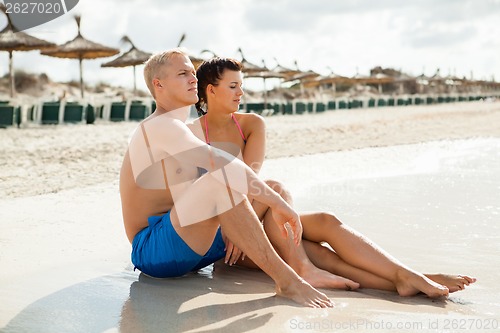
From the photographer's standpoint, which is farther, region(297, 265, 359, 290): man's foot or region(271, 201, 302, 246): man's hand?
region(297, 265, 359, 290): man's foot

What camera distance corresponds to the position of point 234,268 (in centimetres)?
261

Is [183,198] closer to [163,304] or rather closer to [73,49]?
[163,304]

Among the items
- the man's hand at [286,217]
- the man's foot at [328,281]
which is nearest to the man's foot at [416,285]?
the man's foot at [328,281]

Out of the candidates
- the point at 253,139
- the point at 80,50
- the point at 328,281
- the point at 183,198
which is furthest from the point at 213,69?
the point at 80,50

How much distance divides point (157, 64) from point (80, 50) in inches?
586

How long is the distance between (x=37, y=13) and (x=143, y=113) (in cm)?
963

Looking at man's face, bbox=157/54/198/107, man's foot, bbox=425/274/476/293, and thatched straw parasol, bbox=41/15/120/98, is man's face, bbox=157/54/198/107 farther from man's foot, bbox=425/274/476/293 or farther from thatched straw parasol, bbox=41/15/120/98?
thatched straw parasol, bbox=41/15/120/98

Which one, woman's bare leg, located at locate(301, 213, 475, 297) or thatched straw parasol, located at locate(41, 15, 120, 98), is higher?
thatched straw parasol, located at locate(41, 15, 120, 98)

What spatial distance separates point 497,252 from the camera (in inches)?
115

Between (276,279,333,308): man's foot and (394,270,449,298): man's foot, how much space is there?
329mm

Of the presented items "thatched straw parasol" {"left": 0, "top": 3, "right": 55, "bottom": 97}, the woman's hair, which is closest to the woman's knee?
the woman's hair

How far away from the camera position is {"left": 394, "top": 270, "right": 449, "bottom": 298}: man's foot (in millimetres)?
2119

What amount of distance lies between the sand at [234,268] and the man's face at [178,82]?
73cm

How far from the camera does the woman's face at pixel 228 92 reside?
255cm
